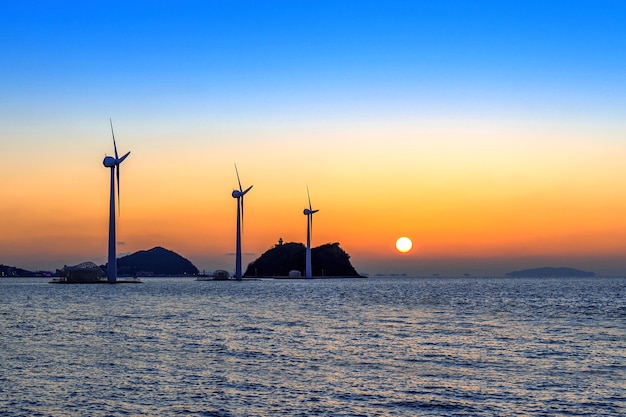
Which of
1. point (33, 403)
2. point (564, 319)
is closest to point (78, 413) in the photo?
point (33, 403)

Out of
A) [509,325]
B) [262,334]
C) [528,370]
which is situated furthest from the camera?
[509,325]

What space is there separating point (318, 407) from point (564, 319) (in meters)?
69.3

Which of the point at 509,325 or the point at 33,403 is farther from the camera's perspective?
the point at 509,325

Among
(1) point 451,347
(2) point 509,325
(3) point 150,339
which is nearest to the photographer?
(1) point 451,347

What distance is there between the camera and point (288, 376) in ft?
143

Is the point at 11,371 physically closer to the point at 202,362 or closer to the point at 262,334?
the point at 202,362

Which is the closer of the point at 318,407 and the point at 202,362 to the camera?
the point at 318,407

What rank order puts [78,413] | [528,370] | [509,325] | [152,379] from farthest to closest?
[509,325] → [528,370] → [152,379] → [78,413]

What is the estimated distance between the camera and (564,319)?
94.3m

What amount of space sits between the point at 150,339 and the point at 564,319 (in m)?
58.0

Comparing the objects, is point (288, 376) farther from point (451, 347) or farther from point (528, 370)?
point (451, 347)

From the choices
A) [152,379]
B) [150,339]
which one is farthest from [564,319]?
[152,379]

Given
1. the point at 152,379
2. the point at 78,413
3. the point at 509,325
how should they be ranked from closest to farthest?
the point at 78,413 → the point at 152,379 → the point at 509,325

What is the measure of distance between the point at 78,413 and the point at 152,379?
9.44m
